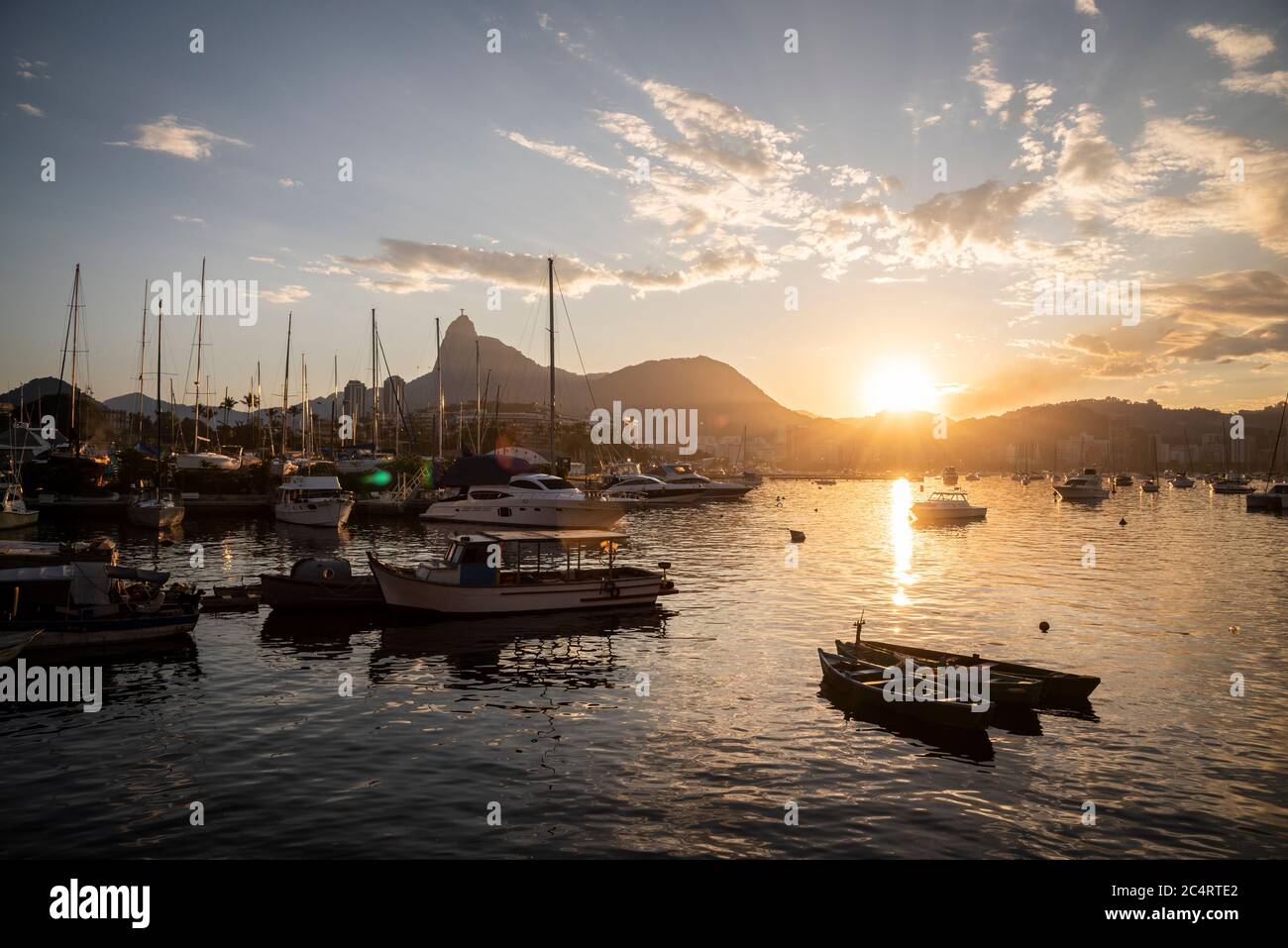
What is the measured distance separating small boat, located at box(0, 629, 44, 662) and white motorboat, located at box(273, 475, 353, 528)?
4851 centimetres

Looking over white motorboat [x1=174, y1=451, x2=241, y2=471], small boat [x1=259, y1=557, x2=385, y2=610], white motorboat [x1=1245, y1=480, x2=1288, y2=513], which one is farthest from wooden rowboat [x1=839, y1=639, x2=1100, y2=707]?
white motorboat [x1=1245, y1=480, x2=1288, y2=513]

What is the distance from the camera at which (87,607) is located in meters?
28.3

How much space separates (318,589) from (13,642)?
12.2 metres

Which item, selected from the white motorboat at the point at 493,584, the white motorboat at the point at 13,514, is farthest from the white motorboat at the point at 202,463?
the white motorboat at the point at 493,584

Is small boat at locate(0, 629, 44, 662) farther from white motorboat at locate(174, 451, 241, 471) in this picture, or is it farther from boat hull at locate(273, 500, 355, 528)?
white motorboat at locate(174, 451, 241, 471)

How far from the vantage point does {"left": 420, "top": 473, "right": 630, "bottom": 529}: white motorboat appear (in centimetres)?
7348

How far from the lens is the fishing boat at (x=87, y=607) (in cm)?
2717

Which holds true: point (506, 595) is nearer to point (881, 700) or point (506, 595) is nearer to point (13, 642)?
point (13, 642)

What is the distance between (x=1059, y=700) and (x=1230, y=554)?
5429 cm

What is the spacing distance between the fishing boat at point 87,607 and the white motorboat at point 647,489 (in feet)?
286

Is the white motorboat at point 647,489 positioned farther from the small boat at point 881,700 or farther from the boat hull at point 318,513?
the small boat at point 881,700

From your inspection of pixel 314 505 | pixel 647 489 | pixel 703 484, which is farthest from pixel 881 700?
pixel 703 484

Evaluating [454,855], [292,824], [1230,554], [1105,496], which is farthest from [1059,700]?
[1105,496]

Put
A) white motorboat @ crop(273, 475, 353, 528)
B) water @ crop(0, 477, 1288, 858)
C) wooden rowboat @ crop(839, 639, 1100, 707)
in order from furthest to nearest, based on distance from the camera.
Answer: white motorboat @ crop(273, 475, 353, 528), wooden rowboat @ crop(839, 639, 1100, 707), water @ crop(0, 477, 1288, 858)
